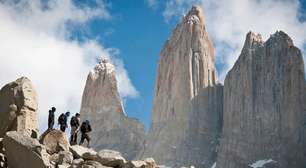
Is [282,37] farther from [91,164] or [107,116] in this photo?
[91,164]

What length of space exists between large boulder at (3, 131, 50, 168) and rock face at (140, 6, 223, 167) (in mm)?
123208

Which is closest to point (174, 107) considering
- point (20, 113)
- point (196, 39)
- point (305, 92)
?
Answer: point (196, 39)

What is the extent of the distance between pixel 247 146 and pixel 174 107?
76.5 ft

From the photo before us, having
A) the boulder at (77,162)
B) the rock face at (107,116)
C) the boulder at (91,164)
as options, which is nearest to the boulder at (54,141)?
the boulder at (77,162)

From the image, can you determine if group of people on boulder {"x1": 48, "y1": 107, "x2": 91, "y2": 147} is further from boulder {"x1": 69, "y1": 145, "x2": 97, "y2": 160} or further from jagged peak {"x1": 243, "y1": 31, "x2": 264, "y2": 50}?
jagged peak {"x1": 243, "y1": 31, "x2": 264, "y2": 50}

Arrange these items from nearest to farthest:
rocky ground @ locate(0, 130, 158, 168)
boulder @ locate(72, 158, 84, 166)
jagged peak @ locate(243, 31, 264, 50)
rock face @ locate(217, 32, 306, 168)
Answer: rocky ground @ locate(0, 130, 158, 168), boulder @ locate(72, 158, 84, 166), rock face @ locate(217, 32, 306, 168), jagged peak @ locate(243, 31, 264, 50)

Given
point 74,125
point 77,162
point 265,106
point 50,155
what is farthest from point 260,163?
point 77,162

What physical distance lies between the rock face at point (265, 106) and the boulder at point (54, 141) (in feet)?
364

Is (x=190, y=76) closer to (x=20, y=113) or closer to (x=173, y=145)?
(x=173, y=145)

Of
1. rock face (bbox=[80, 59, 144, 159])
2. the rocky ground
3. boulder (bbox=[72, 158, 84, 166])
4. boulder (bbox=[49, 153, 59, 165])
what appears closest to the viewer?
the rocky ground

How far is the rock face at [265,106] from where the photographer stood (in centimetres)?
13825

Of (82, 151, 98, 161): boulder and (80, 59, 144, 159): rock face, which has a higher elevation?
(80, 59, 144, 159): rock face

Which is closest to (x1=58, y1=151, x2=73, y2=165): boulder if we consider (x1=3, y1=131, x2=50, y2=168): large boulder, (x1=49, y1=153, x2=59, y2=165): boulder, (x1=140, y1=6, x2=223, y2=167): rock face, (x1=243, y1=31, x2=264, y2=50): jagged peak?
(x1=49, y1=153, x2=59, y2=165): boulder

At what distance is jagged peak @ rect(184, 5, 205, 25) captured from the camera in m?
168
